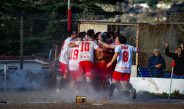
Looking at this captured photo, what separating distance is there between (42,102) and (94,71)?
2819 mm

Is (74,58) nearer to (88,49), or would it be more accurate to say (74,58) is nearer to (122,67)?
(88,49)

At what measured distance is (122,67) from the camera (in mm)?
19344

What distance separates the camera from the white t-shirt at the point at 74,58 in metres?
20.6

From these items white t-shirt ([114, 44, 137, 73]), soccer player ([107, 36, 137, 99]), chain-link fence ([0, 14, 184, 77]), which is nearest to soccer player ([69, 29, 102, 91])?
soccer player ([107, 36, 137, 99])

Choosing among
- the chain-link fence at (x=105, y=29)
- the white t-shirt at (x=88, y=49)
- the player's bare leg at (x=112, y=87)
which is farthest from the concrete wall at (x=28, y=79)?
the player's bare leg at (x=112, y=87)

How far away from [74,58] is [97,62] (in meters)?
0.73

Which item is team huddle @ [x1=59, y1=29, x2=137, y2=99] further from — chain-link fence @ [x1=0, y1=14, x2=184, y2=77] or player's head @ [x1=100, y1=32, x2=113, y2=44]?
chain-link fence @ [x1=0, y1=14, x2=184, y2=77]

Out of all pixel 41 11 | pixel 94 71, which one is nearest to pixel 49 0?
pixel 41 11

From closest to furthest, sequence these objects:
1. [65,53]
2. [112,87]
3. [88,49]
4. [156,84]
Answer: [112,87]
[88,49]
[65,53]
[156,84]

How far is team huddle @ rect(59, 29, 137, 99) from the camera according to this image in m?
19.5

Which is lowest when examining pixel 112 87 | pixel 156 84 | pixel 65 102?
pixel 156 84

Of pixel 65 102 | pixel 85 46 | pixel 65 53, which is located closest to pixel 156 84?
pixel 65 53

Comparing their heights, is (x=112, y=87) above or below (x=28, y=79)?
above

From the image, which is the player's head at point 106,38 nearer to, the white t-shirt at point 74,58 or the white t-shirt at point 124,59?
the white t-shirt at point 74,58
